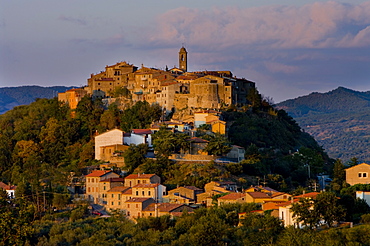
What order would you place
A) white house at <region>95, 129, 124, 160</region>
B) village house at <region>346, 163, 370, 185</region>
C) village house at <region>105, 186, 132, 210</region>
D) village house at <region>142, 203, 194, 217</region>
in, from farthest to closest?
white house at <region>95, 129, 124, 160</region> → village house at <region>346, 163, 370, 185</region> → village house at <region>105, 186, 132, 210</region> → village house at <region>142, 203, 194, 217</region>

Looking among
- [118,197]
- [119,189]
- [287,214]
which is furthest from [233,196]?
[119,189]

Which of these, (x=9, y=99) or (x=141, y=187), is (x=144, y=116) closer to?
(x=141, y=187)

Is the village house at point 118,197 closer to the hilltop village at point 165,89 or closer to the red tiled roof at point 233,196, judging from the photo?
the red tiled roof at point 233,196

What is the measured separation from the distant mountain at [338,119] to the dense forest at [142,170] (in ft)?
184

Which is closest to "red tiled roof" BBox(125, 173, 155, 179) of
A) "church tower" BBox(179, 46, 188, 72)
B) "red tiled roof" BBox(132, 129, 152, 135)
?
"red tiled roof" BBox(132, 129, 152, 135)

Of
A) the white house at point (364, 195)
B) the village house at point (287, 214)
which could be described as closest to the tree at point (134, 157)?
the village house at point (287, 214)

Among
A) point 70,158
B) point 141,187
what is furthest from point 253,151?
point 70,158

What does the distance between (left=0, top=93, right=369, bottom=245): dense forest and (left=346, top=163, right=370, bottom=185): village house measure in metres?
0.88

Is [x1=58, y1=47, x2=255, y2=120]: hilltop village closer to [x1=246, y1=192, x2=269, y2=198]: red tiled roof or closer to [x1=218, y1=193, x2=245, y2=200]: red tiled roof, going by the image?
[x1=218, y1=193, x2=245, y2=200]: red tiled roof

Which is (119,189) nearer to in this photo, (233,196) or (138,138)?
(138,138)

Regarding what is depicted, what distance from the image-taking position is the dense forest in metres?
39.1

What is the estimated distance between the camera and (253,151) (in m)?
57.4

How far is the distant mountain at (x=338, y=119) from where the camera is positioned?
438 ft

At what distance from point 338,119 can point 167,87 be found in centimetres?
9577
